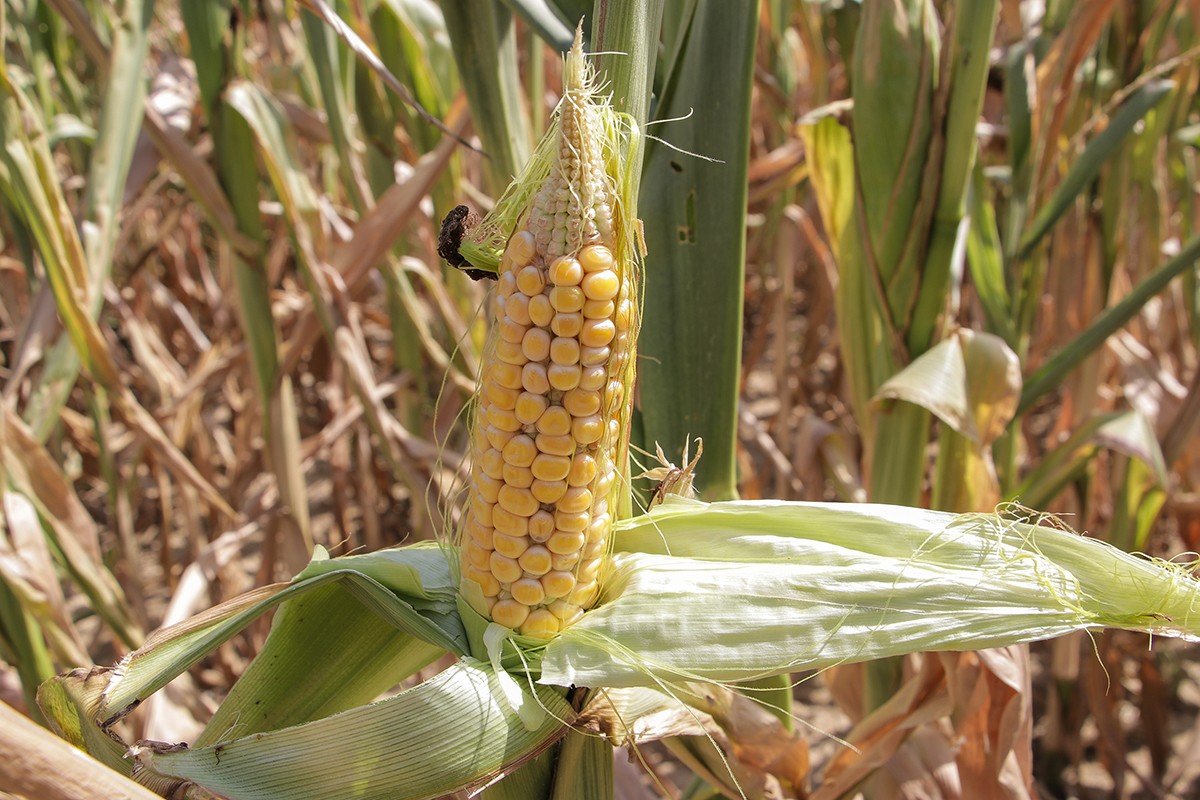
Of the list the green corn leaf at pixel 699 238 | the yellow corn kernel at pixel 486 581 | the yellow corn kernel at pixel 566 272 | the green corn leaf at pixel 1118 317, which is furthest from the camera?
the green corn leaf at pixel 1118 317

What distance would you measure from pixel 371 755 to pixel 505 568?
0.16 metres

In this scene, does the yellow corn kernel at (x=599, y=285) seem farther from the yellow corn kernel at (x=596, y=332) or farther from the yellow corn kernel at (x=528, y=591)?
the yellow corn kernel at (x=528, y=591)

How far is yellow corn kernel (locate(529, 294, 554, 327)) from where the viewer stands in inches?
24.4

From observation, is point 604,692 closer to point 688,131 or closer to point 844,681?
point 688,131

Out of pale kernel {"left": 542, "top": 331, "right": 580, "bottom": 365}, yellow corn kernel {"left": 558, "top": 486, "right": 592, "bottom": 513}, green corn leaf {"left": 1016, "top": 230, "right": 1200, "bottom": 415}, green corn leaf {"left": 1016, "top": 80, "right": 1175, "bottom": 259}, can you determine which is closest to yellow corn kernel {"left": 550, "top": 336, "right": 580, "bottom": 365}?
pale kernel {"left": 542, "top": 331, "right": 580, "bottom": 365}

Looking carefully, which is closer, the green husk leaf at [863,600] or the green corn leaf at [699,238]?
the green husk leaf at [863,600]

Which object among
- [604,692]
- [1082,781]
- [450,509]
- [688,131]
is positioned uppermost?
[688,131]

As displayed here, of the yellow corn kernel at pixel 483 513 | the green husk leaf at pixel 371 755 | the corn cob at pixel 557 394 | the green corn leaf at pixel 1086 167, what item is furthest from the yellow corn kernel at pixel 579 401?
the green corn leaf at pixel 1086 167

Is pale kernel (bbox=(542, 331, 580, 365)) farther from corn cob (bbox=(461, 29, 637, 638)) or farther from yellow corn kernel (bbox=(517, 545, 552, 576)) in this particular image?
yellow corn kernel (bbox=(517, 545, 552, 576))

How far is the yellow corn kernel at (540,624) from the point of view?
72cm

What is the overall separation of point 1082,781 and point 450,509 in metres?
2.47

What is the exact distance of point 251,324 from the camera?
173 cm

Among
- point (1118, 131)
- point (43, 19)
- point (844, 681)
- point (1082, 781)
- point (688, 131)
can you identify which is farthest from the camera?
point (1082, 781)

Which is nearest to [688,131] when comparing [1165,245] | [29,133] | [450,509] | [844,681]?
[450,509]
